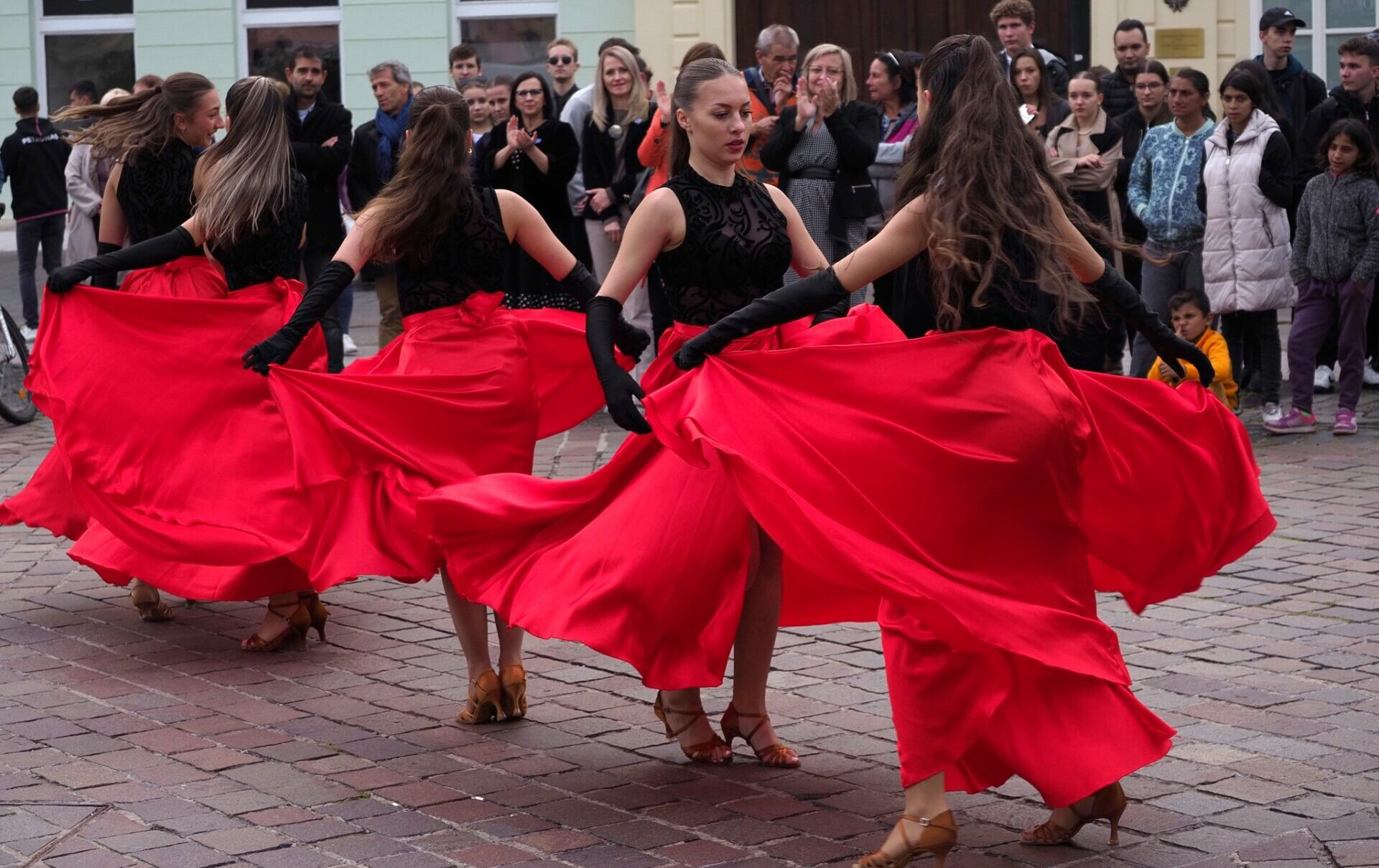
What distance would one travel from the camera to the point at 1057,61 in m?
12.7

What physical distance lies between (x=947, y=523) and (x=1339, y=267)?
6812 millimetres

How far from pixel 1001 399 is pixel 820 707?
1.77 metres

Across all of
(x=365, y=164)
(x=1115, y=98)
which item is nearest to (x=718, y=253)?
(x=365, y=164)

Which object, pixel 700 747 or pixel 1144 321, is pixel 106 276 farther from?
pixel 1144 321

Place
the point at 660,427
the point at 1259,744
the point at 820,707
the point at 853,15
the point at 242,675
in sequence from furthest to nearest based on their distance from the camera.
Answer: the point at 853,15
the point at 242,675
the point at 820,707
the point at 1259,744
the point at 660,427

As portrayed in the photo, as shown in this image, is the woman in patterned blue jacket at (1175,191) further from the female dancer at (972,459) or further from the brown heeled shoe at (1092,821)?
the brown heeled shoe at (1092,821)

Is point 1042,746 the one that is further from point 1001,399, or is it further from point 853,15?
point 853,15

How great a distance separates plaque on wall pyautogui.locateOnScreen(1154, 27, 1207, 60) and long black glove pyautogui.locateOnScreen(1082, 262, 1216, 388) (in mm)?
13174

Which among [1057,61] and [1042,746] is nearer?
[1042,746]

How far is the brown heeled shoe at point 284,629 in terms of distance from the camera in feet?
21.7

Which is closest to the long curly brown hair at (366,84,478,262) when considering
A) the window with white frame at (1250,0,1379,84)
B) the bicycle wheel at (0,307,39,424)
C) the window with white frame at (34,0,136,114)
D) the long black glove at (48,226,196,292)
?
the long black glove at (48,226,196,292)

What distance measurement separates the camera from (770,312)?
4.57m

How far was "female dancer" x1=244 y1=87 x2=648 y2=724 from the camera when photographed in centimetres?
581

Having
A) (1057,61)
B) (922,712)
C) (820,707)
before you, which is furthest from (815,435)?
(1057,61)
